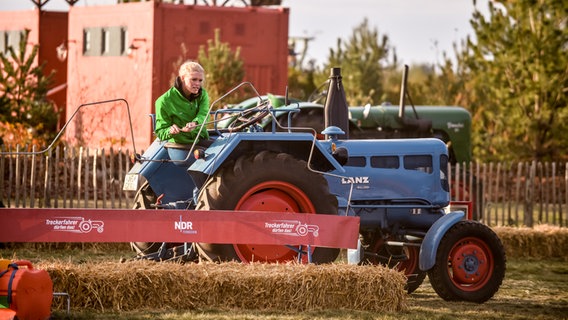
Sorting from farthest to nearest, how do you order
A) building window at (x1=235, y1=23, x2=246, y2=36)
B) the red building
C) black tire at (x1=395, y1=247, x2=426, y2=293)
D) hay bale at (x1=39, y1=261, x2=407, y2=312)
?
building window at (x1=235, y1=23, x2=246, y2=36) → the red building → black tire at (x1=395, y1=247, x2=426, y2=293) → hay bale at (x1=39, y1=261, x2=407, y2=312)

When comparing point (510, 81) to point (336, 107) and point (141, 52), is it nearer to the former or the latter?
point (141, 52)

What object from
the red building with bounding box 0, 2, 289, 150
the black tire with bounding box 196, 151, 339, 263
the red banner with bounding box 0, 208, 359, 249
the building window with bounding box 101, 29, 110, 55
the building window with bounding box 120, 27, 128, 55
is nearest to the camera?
the red banner with bounding box 0, 208, 359, 249

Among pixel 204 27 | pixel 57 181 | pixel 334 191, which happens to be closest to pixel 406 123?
pixel 57 181

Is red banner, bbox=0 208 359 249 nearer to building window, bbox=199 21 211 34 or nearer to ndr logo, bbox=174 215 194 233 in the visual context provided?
ndr logo, bbox=174 215 194 233

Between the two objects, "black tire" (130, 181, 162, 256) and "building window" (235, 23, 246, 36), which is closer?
"black tire" (130, 181, 162, 256)

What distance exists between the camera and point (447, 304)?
10555 mm

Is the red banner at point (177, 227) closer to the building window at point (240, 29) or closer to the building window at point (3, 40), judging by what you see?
the building window at point (240, 29)

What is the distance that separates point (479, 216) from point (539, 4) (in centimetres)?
988

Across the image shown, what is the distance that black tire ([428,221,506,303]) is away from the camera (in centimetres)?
1073

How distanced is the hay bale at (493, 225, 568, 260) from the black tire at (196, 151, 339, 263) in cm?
633

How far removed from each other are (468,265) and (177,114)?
303 cm

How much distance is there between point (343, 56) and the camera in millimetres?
45875

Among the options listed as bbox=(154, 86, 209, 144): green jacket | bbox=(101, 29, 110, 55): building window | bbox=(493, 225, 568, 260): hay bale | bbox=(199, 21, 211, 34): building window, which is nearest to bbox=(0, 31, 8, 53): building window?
bbox=(101, 29, 110, 55): building window

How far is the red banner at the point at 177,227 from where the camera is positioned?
30.5 feet
